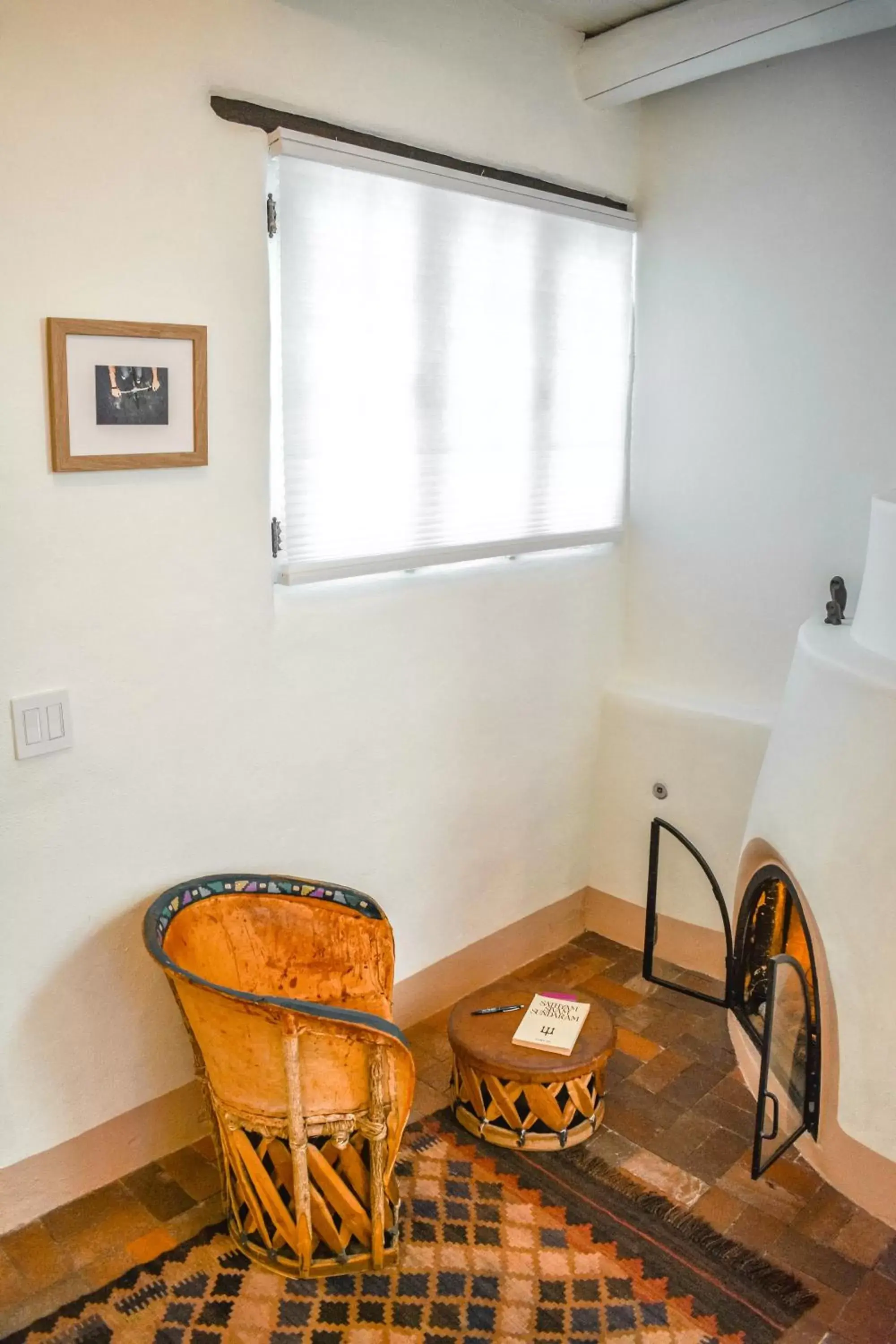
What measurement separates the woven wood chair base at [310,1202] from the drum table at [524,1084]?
0.40m

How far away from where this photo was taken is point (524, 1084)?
249 centimetres

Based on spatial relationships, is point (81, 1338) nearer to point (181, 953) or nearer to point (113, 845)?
point (181, 953)

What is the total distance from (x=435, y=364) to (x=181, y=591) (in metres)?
0.93

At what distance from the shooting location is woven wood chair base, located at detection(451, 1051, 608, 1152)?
8.20ft

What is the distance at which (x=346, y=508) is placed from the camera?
2604 millimetres

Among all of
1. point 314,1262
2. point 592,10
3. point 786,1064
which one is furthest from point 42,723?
point 592,10

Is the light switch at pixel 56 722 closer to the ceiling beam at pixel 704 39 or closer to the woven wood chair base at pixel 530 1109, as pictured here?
the woven wood chair base at pixel 530 1109

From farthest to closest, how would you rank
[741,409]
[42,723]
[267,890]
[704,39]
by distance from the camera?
[741,409]
[704,39]
[267,890]
[42,723]

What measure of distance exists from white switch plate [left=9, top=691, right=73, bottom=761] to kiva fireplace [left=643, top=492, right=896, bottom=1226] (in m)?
1.57

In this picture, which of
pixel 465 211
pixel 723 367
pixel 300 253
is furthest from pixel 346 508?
pixel 723 367

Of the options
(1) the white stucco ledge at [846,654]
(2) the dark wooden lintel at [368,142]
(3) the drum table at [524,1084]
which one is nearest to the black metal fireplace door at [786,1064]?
(3) the drum table at [524,1084]

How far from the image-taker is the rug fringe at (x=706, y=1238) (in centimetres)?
217

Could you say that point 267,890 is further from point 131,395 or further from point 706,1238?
point 706,1238

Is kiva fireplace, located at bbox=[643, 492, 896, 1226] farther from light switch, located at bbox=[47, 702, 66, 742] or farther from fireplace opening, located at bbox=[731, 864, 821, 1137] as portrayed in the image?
light switch, located at bbox=[47, 702, 66, 742]
